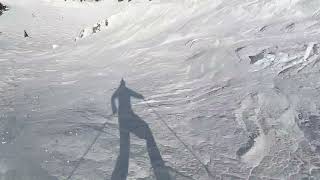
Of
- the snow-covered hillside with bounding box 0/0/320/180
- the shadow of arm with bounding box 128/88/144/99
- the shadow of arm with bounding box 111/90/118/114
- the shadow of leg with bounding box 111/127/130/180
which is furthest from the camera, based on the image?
the shadow of arm with bounding box 128/88/144/99

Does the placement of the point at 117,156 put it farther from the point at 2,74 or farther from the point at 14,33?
the point at 14,33

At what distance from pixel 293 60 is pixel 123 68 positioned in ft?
16.5

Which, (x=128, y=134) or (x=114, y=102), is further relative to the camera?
(x=114, y=102)

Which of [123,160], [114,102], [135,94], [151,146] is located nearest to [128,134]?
[151,146]

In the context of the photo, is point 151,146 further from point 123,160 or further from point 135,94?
point 135,94

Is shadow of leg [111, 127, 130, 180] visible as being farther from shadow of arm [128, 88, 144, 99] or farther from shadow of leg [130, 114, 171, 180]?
shadow of arm [128, 88, 144, 99]

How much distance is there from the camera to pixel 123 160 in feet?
23.8

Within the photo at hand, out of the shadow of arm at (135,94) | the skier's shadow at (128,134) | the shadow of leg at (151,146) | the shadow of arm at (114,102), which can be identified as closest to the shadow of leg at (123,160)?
the skier's shadow at (128,134)

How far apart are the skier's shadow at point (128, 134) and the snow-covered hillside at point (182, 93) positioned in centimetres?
10

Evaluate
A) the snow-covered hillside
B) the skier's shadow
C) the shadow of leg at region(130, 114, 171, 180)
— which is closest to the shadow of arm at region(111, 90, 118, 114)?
the skier's shadow

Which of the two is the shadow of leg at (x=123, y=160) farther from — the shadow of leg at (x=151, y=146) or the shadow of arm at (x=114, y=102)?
the shadow of arm at (x=114, y=102)

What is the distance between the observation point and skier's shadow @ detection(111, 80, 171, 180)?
6844 mm

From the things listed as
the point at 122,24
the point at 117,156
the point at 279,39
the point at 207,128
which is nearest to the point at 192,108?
the point at 207,128

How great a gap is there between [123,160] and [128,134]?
115 cm
